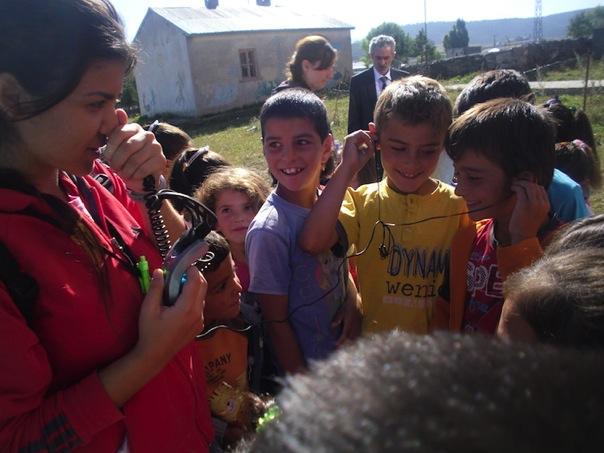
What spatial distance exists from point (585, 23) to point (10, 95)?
6781cm

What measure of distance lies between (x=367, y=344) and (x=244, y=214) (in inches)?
81.2

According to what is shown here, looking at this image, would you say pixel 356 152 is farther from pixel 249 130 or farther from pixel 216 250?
pixel 249 130

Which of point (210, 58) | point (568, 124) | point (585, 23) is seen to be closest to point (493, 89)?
point (568, 124)

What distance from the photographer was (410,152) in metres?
2.00

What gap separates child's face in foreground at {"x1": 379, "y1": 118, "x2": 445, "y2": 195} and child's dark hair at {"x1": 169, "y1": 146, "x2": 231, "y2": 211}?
1204 mm

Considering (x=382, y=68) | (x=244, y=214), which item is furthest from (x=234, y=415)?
(x=382, y=68)

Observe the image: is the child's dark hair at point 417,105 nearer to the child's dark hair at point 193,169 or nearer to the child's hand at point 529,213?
the child's hand at point 529,213

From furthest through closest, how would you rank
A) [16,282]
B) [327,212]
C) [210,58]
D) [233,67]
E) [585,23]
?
[585,23] → [233,67] → [210,58] → [327,212] → [16,282]

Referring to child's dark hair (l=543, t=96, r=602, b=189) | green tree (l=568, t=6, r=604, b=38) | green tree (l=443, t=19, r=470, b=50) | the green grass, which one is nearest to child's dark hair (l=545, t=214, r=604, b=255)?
child's dark hair (l=543, t=96, r=602, b=189)

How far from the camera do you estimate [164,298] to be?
124 cm

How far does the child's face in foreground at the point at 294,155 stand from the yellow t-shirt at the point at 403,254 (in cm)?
22

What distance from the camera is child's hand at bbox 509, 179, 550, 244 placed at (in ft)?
5.06

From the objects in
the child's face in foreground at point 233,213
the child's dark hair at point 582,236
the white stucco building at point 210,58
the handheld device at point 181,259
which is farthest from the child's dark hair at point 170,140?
the white stucco building at point 210,58

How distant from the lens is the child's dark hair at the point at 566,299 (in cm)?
77
